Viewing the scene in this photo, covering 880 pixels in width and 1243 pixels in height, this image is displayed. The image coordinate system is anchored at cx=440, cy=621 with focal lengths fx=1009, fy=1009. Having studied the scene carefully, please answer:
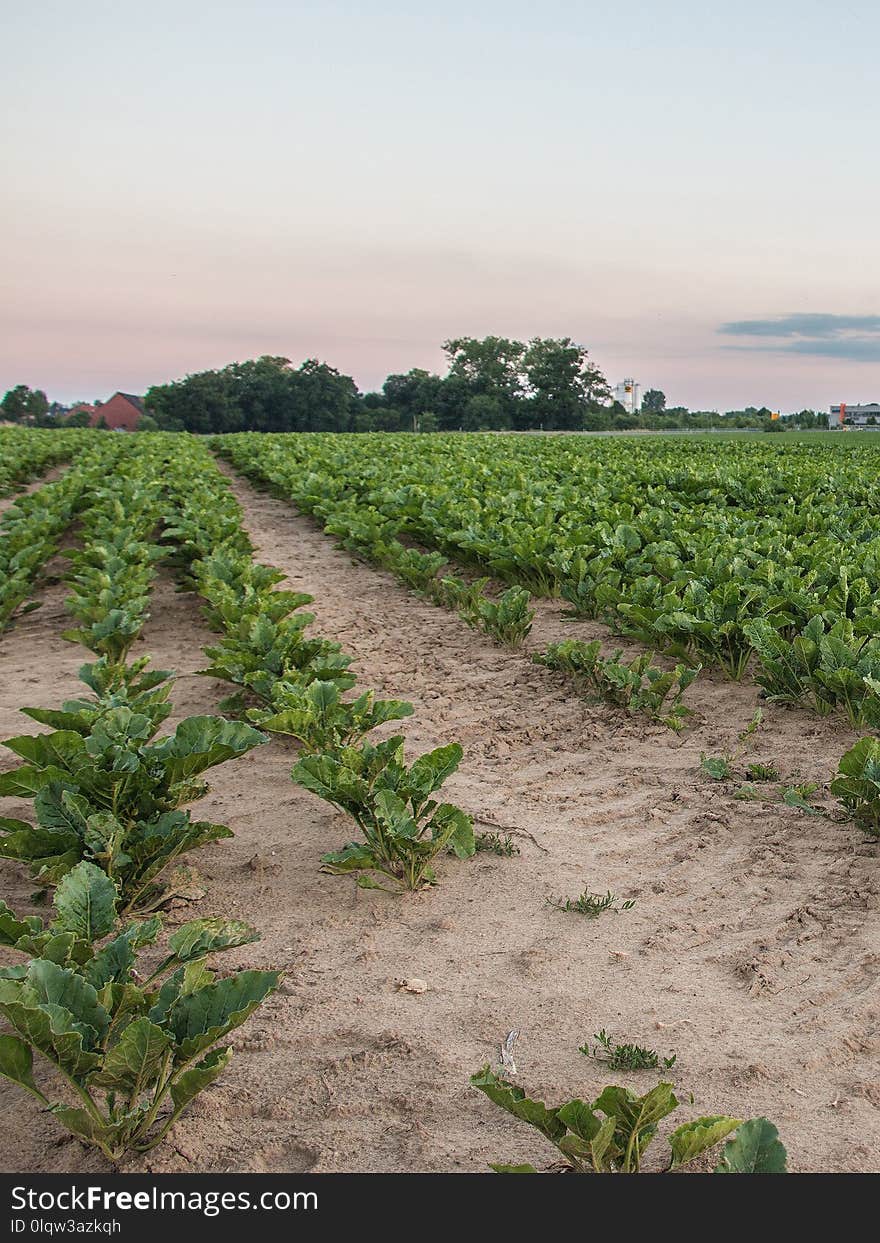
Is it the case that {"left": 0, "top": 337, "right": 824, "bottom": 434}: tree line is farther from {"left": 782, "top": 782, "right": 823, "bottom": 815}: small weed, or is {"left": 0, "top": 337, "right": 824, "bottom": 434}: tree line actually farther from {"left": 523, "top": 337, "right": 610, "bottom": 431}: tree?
{"left": 782, "top": 782, "right": 823, "bottom": 815}: small weed

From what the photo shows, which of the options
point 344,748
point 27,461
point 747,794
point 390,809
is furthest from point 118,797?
point 27,461

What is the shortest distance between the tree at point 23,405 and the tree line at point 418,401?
0.10m

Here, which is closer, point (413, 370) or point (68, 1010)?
point (68, 1010)

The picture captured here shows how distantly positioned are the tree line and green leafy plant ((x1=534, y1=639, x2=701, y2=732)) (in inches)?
2876

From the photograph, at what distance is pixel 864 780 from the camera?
4.02 meters

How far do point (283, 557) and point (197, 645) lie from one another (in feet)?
15.3

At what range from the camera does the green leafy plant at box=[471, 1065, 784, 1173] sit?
7.21 feet

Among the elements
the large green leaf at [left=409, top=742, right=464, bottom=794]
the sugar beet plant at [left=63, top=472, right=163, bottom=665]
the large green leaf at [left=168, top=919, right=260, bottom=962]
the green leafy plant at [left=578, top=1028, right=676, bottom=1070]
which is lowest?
the green leafy plant at [left=578, top=1028, right=676, bottom=1070]

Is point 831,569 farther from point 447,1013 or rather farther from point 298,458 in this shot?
point 298,458

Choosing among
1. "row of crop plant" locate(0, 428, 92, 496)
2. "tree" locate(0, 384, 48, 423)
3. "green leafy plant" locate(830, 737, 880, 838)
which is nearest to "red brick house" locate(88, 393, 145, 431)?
"tree" locate(0, 384, 48, 423)

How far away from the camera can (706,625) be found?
19.7 ft

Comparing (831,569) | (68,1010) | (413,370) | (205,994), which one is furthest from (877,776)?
(413,370)

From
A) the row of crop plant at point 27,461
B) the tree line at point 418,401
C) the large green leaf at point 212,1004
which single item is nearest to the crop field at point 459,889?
the large green leaf at point 212,1004

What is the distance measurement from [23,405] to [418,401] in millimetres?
42396
